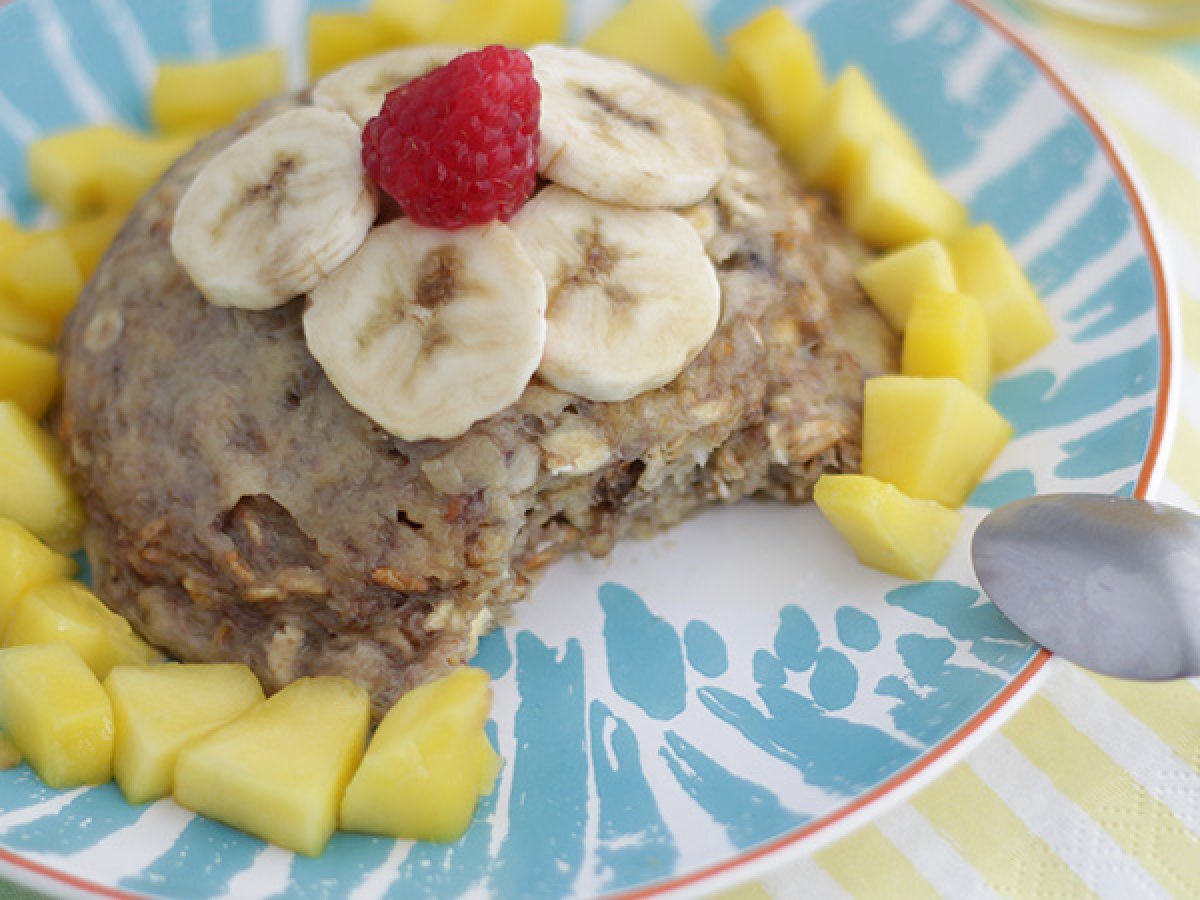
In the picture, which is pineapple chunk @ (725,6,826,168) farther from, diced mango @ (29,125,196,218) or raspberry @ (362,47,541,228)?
diced mango @ (29,125,196,218)

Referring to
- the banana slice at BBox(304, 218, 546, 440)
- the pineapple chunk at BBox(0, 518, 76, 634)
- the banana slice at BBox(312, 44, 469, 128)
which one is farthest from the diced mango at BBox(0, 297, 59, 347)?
the banana slice at BBox(304, 218, 546, 440)

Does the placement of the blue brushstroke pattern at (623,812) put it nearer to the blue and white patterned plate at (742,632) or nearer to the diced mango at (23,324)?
the blue and white patterned plate at (742,632)

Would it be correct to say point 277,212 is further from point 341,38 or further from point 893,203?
point 893,203

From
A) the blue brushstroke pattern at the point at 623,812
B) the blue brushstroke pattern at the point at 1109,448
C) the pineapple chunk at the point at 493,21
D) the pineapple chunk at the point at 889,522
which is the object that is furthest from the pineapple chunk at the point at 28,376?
the blue brushstroke pattern at the point at 1109,448

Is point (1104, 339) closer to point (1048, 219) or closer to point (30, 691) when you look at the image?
point (1048, 219)

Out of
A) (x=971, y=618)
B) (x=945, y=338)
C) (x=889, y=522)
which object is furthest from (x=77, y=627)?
(x=945, y=338)
